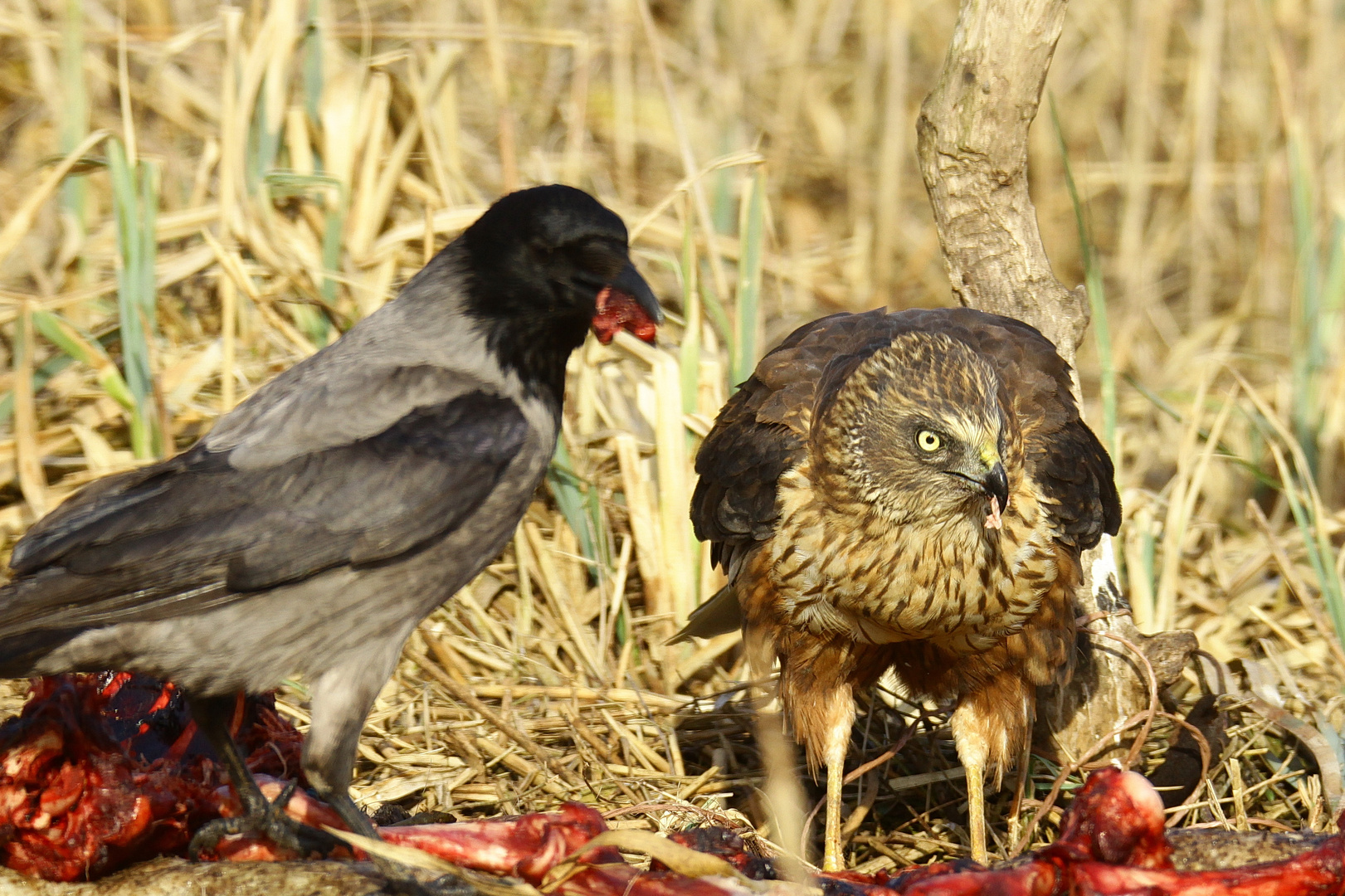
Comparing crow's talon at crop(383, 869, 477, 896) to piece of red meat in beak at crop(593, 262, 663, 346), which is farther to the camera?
piece of red meat in beak at crop(593, 262, 663, 346)

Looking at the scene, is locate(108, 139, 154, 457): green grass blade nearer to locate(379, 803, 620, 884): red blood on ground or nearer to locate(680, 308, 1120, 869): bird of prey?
locate(680, 308, 1120, 869): bird of prey

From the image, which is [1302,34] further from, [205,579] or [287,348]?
A: [205,579]

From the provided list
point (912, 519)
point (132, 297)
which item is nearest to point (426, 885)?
point (912, 519)

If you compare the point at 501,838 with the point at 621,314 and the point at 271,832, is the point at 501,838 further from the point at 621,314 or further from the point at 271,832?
the point at 621,314

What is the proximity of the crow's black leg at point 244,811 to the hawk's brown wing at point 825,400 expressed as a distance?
1.29 metres

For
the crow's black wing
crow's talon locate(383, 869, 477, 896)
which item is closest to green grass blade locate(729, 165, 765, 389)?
the crow's black wing

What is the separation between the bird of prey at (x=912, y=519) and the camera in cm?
318

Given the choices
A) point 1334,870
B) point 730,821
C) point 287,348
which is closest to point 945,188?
point 730,821

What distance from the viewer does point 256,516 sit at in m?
2.81

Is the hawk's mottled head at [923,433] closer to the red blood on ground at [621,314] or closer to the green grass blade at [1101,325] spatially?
the red blood on ground at [621,314]

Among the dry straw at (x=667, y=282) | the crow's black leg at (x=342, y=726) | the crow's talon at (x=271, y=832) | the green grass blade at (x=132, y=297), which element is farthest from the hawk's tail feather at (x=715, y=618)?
the green grass blade at (x=132, y=297)

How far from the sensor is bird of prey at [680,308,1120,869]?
10.4ft

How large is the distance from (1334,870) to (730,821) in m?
1.45

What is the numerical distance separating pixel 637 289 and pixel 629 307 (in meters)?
0.05
